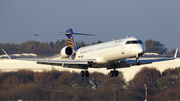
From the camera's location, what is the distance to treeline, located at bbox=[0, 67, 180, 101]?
4409 centimetres

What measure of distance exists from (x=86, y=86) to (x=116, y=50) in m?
16.4

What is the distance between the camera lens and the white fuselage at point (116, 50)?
31062 millimetres

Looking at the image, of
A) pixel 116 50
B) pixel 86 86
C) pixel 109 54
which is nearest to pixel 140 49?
pixel 116 50

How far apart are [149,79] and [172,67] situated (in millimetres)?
4509

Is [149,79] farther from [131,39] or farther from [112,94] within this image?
[131,39]

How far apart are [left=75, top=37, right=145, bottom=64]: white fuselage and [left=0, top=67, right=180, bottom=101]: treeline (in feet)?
31.8

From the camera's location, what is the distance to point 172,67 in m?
51.3

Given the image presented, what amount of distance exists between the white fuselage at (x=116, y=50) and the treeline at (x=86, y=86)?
9.68m

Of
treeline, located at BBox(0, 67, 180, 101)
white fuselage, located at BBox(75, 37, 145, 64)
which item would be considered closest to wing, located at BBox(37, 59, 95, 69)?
white fuselage, located at BBox(75, 37, 145, 64)

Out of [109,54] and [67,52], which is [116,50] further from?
[67,52]

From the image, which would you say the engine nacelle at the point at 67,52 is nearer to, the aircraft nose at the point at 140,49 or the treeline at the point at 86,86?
the treeline at the point at 86,86

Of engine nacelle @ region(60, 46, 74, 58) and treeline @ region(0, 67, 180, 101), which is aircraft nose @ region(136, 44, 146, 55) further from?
treeline @ region(0, 67, 180, 101)

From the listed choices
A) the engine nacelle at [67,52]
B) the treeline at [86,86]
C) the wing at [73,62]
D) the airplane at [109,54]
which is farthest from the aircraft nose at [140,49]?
the treeline at [86,86]

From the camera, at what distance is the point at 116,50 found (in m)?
32.4
